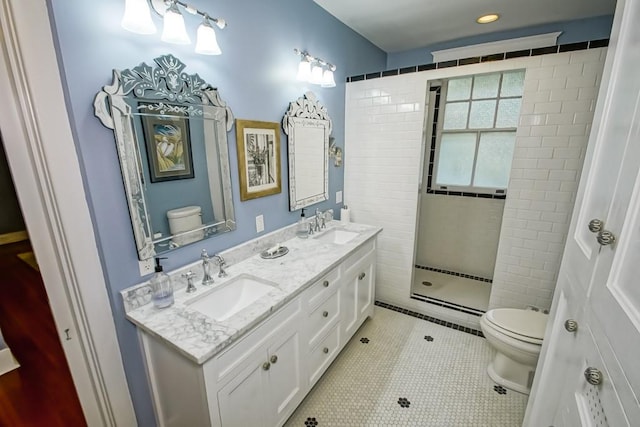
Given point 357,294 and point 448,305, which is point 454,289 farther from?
point 357,294

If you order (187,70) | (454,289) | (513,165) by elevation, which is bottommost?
(454,289)

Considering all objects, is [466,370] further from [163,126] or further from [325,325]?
[163,126]

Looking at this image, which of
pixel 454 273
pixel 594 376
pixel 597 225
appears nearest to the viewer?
pixel 594 376

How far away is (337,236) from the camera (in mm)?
2336

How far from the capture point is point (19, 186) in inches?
36.4

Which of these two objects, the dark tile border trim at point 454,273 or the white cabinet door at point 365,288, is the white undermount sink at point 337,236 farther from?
the dark tile border trim at point 454,273

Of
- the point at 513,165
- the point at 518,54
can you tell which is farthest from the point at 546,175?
the point at 518,54

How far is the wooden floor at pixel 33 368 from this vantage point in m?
1.62

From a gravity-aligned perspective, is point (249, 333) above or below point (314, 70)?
below

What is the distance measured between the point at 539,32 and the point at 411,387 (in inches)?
123

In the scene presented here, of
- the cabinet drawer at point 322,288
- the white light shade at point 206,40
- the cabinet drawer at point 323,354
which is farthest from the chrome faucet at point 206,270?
the white light shade at point 206,40

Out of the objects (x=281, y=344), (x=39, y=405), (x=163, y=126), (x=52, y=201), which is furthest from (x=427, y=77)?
(x=39, y=405)

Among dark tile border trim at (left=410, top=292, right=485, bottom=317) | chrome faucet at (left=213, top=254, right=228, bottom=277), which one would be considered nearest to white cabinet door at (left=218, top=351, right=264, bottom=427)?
chrome faucet at (left=213, top=254, right=228, bottom=277)

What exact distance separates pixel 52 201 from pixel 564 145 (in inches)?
108
